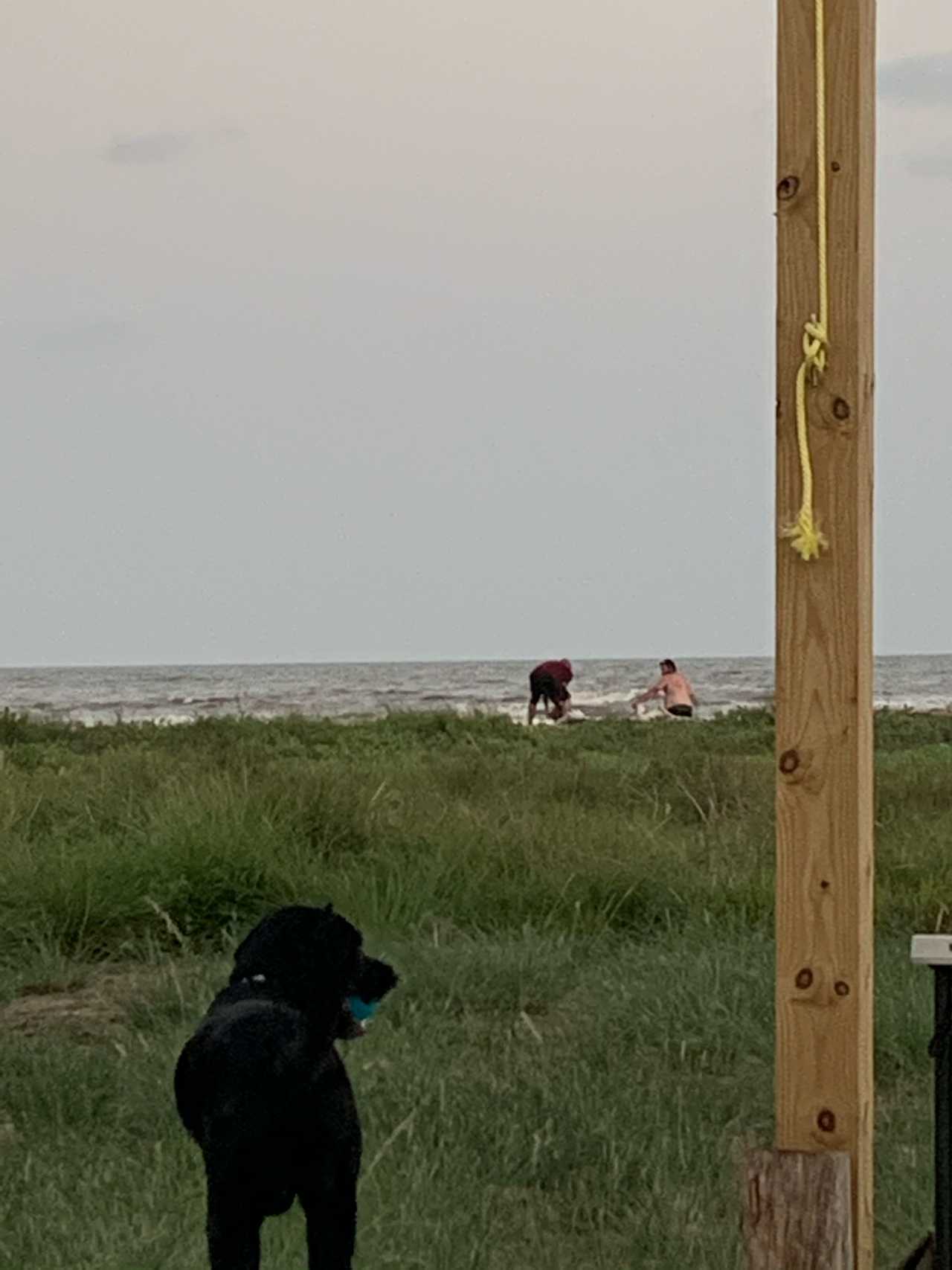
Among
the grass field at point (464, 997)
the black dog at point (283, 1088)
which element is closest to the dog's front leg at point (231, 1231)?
the black dog at point (283, 1088)

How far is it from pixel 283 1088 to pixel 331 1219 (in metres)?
0.31

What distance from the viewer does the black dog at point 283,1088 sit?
3.55 m

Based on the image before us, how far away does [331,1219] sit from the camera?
3.65m

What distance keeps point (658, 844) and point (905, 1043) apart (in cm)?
325

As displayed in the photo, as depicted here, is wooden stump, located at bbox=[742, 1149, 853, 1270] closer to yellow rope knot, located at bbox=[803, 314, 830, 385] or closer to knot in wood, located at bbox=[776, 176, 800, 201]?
yellow rope knot, located at bbox=[803, 314, 830, 385]

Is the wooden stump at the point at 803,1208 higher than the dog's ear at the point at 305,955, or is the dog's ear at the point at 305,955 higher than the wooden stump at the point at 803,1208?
the dog's ear at the point at 305,955

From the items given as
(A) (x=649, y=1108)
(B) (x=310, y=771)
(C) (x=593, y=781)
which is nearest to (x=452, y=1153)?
(A) (x=649, y=1108)

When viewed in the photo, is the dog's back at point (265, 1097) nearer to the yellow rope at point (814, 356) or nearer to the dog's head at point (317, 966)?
the dog's head at point (317, 966)

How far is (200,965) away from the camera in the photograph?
25.1 ft

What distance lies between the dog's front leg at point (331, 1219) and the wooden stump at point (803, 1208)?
78 cm

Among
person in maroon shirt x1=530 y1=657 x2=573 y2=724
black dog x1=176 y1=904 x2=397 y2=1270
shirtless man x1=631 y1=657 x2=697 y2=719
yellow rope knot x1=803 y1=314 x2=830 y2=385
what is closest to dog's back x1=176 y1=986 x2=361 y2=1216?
black dog x1=176 y1=904 x2=397 y2=1270

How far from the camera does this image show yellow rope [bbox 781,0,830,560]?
3.33 metres

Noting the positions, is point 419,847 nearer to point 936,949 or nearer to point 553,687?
point 936,949

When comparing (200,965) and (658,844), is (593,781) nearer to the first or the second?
(658,844)
